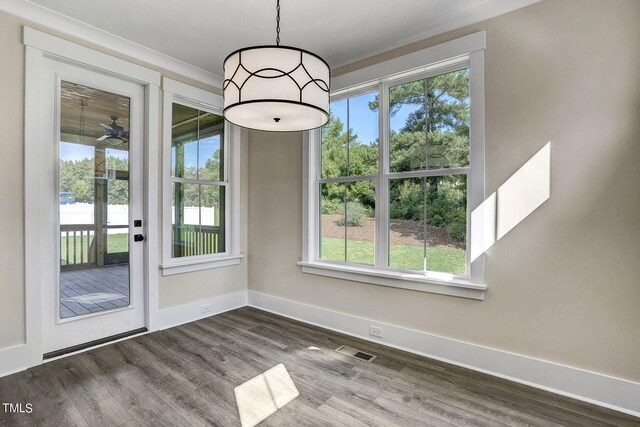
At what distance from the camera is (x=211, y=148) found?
3729mm

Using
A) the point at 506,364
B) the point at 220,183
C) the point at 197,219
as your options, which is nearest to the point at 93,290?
the point at 197,219

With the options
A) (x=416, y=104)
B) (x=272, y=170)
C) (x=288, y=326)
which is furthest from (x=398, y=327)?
(x=272, y=170)

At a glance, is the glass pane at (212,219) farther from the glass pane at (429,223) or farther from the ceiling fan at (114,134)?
the glass pane at (429,223)

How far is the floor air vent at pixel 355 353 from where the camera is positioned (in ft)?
8.52

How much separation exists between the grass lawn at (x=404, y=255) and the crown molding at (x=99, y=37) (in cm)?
234

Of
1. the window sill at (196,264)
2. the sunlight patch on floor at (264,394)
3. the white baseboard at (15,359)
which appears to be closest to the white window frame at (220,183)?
the window sill at (196,264)

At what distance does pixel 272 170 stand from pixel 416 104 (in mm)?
1815

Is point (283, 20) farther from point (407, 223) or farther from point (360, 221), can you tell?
point (407, 223)

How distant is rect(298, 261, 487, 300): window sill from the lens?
2453 mm

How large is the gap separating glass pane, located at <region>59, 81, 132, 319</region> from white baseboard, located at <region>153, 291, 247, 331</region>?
0.40 m

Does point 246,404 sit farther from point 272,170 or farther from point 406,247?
point 272,170

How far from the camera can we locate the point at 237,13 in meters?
2.46

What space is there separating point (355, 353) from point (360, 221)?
4.01 feet

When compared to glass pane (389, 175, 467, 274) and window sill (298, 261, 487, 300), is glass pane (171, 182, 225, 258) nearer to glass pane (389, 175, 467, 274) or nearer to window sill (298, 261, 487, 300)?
window sill (298, 261, 487, 300)
